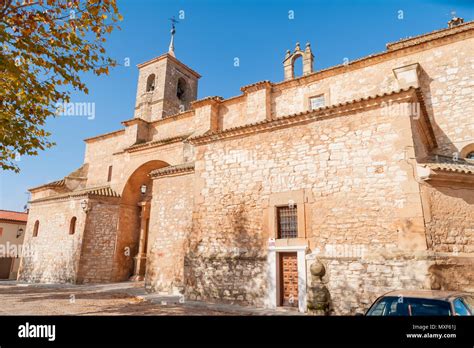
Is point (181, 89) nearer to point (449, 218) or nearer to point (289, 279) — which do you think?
point (289, 279)

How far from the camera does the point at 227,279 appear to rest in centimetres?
931

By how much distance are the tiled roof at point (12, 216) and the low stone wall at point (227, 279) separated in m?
24.2

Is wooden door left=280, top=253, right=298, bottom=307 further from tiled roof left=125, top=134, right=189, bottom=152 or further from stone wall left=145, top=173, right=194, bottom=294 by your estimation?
tiled roof left=125, top=134, right=189, bottom=152

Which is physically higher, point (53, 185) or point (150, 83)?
point (150, 83)

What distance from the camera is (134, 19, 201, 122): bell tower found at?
24203 mm

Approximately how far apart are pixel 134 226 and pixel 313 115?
13.8m

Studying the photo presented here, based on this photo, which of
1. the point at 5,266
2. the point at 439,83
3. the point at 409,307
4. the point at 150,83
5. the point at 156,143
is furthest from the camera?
the point at 150,83

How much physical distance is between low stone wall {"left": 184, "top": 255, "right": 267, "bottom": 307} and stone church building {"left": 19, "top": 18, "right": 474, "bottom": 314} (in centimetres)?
4

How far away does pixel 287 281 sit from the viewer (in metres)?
8.59

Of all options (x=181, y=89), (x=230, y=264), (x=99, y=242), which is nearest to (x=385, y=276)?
(x=230, y=264)

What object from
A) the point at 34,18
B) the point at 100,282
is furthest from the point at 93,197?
the point at 34,18

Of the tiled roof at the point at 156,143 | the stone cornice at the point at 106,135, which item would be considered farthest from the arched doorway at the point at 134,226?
the stone cornice at the point at 106,135

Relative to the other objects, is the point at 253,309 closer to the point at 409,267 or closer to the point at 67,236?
the point at 409,267

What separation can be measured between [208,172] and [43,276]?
13853 millimetres
